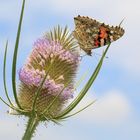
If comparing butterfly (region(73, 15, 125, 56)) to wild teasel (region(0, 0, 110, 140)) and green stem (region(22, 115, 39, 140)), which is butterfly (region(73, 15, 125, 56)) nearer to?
wild teasel (region(0, 0, 110, 140))

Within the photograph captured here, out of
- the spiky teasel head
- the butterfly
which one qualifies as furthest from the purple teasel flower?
the butterfly

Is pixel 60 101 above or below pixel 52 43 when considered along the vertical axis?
below

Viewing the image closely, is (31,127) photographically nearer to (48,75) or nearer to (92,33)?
(48,75)

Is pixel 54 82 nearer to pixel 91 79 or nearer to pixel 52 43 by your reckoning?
pixel 52 43

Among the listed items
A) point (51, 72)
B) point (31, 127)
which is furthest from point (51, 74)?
point (31, 127)

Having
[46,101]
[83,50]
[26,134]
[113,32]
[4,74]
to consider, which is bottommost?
[26,134]

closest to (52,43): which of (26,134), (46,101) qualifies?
(46,101)
